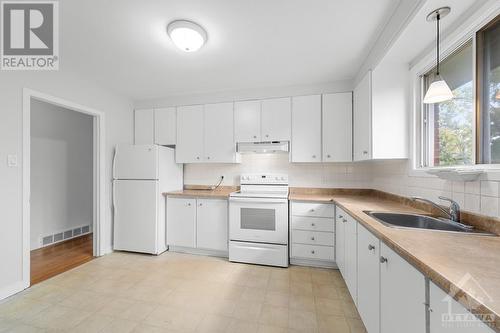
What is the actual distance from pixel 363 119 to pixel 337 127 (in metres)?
0.46

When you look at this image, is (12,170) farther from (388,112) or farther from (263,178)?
(388,112)

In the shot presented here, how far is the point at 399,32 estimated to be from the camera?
5.07 feet

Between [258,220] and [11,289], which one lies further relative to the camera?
[258,220]

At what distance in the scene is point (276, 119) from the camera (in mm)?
2916

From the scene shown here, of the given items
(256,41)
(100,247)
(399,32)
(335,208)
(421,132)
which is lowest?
(100,247)

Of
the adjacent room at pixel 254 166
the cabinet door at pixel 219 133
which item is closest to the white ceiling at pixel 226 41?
the adjacent room at pixel 254 166

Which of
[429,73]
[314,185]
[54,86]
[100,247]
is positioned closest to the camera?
[429,73]

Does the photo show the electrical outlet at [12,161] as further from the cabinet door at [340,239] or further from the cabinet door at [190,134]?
the cabinet door at [340,239]

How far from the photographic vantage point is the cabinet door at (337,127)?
2.69 metres

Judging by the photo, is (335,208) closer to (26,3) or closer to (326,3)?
(326,3)

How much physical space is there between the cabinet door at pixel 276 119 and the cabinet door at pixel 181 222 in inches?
56.0

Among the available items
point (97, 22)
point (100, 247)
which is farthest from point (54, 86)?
point (100, 247)

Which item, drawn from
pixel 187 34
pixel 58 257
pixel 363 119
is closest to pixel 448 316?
pixel 363 119

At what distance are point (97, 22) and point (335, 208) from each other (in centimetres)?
286
